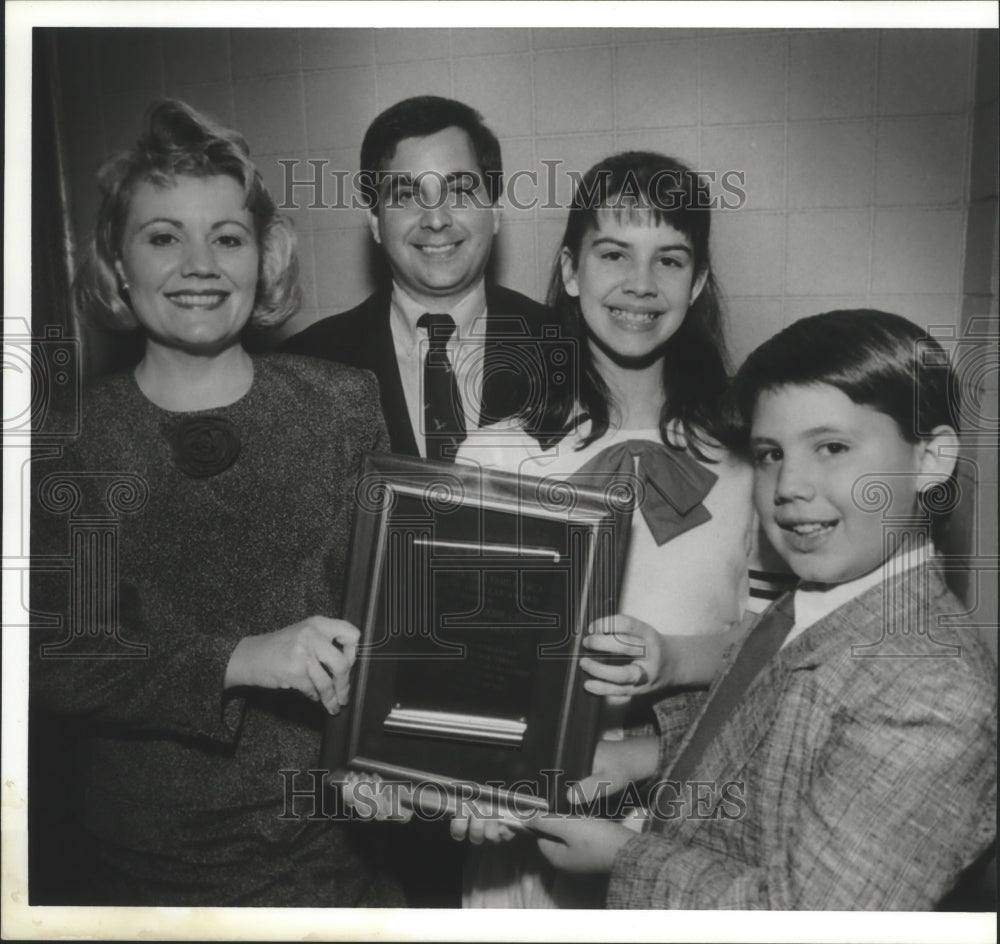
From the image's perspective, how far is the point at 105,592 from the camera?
4.97 feet

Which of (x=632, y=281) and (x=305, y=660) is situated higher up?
(x=632, y=281)

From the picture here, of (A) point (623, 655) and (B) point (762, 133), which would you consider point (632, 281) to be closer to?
(B) point (762, 133)

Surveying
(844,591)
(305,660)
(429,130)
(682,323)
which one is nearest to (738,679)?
(844,591)

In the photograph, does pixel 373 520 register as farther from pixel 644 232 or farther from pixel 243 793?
pixel 644 232

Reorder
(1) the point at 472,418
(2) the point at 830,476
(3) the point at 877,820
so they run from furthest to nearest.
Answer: (1) the point at 472,418
(2) the point at 830,476
(3) the point at 877,820

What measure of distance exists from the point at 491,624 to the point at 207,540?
0.45 m

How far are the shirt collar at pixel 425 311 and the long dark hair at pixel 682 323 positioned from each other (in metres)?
0.11

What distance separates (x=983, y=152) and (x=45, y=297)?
4.84 ft

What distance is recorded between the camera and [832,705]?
1.32 meters

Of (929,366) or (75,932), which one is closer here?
(929,366)

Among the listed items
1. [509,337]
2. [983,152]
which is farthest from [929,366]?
[509,337]

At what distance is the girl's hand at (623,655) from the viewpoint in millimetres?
1448

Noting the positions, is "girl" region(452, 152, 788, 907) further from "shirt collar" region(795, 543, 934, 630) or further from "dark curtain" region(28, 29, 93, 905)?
"dark curtain" region(28, 29, 93, 905)

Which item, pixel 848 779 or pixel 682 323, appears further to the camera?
pixel 682 323
